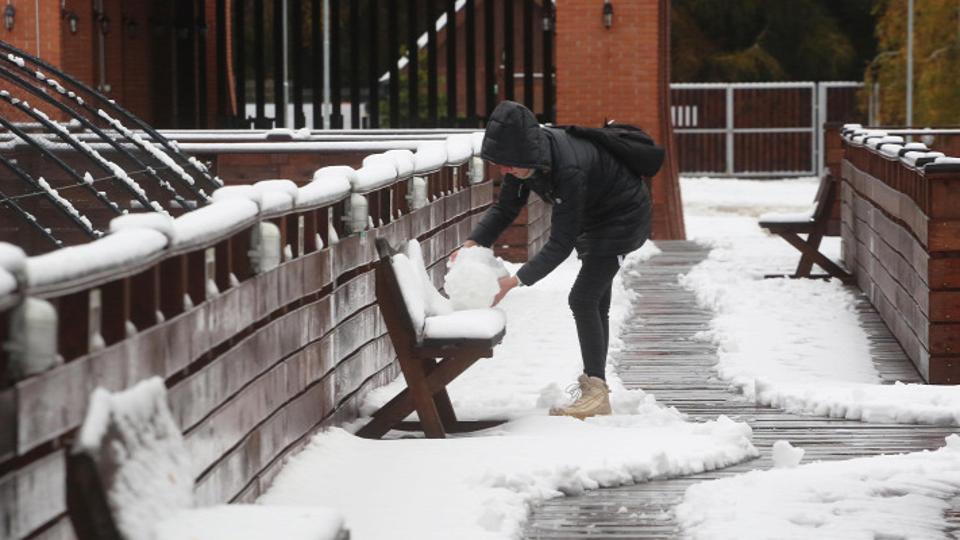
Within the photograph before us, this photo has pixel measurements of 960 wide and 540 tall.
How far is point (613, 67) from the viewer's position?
21594mm

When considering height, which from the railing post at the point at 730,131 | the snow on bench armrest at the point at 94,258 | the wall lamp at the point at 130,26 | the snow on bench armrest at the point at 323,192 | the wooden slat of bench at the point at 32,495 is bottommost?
the railing post at the point at 730,131

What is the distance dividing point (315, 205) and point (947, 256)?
3.83 meters

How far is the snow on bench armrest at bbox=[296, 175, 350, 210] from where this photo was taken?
775 centimetres

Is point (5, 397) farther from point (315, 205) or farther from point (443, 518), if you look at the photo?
point (315, 205)

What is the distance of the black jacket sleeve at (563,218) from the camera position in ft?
28.3

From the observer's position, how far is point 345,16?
45.9 m

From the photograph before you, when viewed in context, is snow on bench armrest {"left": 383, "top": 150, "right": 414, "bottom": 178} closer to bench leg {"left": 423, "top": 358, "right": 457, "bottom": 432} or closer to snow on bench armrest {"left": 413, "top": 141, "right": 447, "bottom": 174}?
snow on bench armrest {"left": 413, "top": 141, "right": 447, "bottom": 174}

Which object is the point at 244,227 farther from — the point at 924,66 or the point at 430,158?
the point at 924,66

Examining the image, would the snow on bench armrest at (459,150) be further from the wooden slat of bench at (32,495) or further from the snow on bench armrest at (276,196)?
the wooden slat of bench at (32,495)

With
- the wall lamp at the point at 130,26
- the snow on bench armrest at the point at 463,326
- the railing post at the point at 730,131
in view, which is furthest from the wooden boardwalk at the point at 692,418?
the railing post at the point at 730,131

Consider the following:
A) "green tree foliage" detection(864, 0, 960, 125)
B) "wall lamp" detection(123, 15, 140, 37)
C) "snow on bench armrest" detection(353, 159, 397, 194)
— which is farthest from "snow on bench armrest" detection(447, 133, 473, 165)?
"green tree foliage" detection(864, 0, 960, 125)

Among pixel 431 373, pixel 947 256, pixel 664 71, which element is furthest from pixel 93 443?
pixel 664 71

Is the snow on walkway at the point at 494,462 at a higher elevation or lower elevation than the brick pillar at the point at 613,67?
lower

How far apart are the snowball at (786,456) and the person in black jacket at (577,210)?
1259 mm
